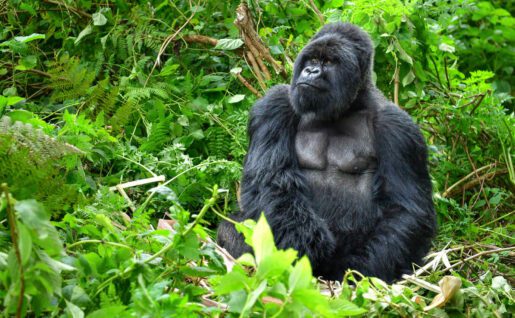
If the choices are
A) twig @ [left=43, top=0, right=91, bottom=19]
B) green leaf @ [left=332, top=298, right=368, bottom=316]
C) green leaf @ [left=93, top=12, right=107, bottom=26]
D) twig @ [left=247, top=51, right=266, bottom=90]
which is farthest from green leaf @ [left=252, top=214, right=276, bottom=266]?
twig @ [left=43, top=0, right=91, bottom=19]

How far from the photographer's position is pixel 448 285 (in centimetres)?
280

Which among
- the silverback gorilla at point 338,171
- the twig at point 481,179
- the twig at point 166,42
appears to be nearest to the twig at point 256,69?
the twig at point 166,42

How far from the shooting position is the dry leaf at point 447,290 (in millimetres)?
2787

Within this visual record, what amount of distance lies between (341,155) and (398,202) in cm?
38

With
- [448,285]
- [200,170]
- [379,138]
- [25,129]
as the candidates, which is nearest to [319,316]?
[448,285]

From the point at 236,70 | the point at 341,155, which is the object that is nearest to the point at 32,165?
the point at 341,155

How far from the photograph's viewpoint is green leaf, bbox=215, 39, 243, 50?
4949 mm

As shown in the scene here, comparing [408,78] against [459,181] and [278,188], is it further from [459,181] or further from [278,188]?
[278,188]

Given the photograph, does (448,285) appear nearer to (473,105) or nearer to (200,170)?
(200,170)

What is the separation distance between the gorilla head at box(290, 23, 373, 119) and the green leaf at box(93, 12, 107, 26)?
1580 mm

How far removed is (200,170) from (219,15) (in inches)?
57.2

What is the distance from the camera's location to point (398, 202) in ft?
12.6

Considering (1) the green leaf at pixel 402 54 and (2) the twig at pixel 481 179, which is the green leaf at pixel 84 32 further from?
(2) the twig at pixel 481 179

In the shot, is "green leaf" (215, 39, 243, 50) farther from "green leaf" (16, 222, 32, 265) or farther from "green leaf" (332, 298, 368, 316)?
"green leaf" (16, 222, 32, 265)
